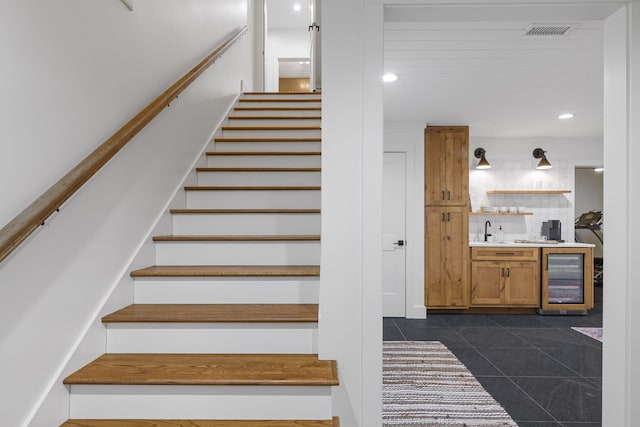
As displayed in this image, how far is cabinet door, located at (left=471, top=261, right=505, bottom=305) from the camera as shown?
16.6ft

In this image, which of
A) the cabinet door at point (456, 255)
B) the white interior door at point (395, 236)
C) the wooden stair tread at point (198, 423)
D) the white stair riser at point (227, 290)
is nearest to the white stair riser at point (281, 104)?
the white interior door at point (395, 236)

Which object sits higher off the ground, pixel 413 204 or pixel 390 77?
pixel 390 77

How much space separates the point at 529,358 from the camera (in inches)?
134

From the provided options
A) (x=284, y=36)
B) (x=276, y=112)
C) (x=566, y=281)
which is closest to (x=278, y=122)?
(x=276, y=112)

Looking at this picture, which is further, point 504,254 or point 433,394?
point 504,254

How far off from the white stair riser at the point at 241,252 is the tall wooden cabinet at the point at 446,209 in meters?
3.12

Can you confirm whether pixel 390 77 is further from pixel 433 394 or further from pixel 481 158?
pixel 481 158

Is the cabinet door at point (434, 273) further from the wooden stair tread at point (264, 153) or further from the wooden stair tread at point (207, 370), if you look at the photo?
the wooden stair tread at point (207, 370)

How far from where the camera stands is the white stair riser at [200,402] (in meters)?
1.50

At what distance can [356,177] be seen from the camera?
5.50 ft

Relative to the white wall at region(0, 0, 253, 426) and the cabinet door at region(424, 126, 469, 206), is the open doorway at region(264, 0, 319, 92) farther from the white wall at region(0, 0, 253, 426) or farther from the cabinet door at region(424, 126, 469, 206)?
the white wall at region(0, 0, 253, 426)

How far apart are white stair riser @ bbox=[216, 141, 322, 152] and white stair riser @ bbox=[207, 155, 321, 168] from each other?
0.20 metres

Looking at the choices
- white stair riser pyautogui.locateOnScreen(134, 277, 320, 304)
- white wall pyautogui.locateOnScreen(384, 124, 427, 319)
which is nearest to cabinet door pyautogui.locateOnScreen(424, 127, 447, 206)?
white wall pyautogui.locateOnScreen(384, 124, 427, 319)

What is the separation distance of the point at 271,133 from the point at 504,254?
11.2 feet
